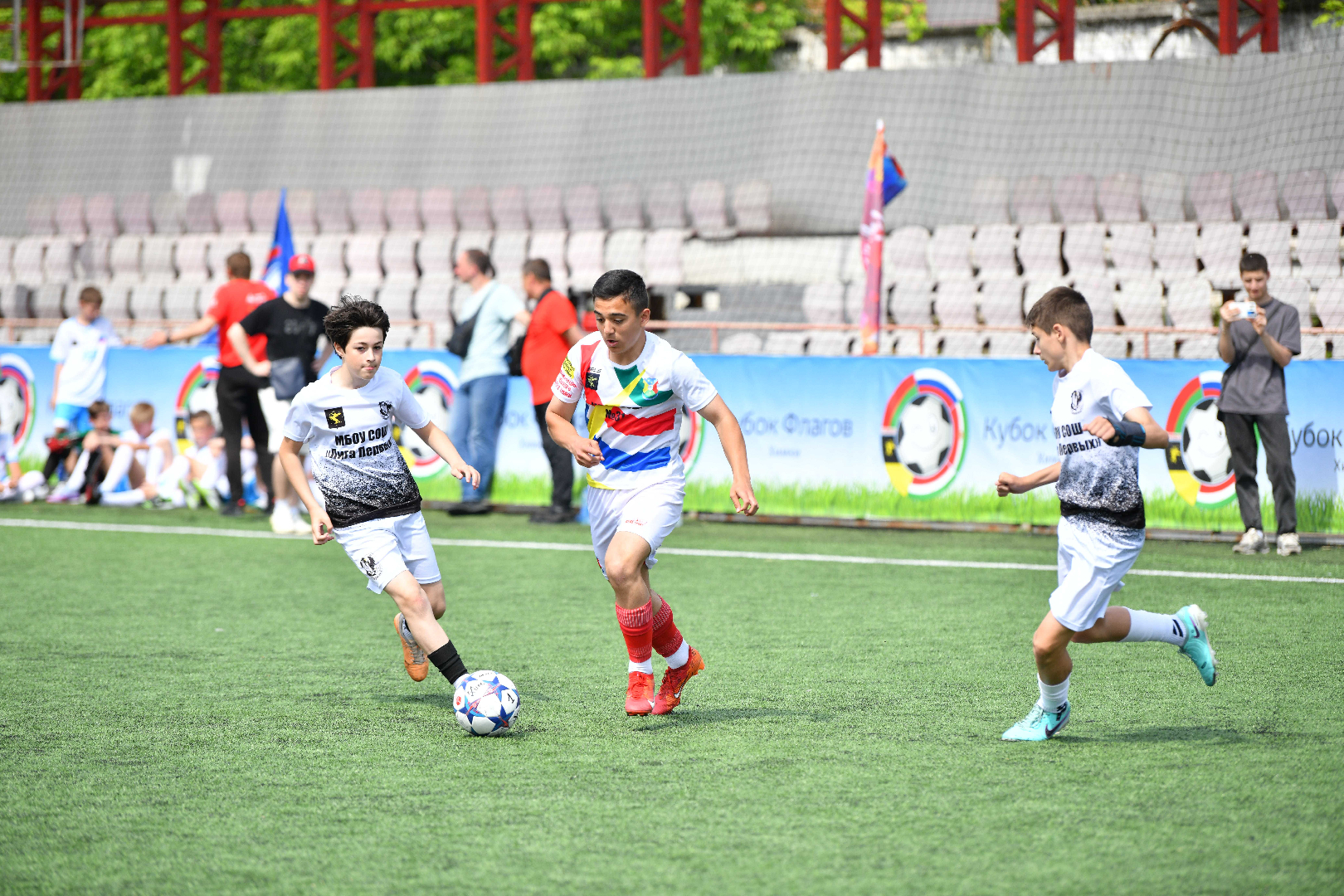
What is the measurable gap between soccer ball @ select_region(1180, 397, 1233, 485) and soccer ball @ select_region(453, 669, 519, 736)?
23.8 ft

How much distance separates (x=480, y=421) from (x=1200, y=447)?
6.26m

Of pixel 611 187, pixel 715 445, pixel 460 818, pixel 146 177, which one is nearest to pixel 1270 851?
pixel 460 818

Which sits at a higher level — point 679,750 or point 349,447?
point 349,447

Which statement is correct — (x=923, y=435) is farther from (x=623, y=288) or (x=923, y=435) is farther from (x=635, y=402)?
(x=623, y=288)

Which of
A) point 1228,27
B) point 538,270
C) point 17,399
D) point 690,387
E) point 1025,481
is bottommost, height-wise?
point 1025,481

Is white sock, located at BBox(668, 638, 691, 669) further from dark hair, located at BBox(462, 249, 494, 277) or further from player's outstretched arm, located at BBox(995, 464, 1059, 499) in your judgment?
dark hair, located at BBox(462, 249, 494, 277)

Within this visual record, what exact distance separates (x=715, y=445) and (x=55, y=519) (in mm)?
6197

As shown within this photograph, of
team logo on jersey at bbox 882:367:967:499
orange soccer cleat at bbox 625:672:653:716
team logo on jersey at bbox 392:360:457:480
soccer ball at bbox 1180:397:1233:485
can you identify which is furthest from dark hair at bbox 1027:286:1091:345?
team logo on jersey at bbox 392:360:457:480

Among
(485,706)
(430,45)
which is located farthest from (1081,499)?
(430,45)

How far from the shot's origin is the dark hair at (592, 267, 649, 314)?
18.4ft

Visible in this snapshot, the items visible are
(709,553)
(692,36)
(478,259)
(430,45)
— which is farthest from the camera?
(430,45)

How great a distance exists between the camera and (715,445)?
12492 millimetres

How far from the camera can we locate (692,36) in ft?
79.3

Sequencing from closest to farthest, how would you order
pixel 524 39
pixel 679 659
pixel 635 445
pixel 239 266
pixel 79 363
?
pixel 635 445
pixel 679 659
pixel 239 266
pixel 79 363
pixel 524 39
